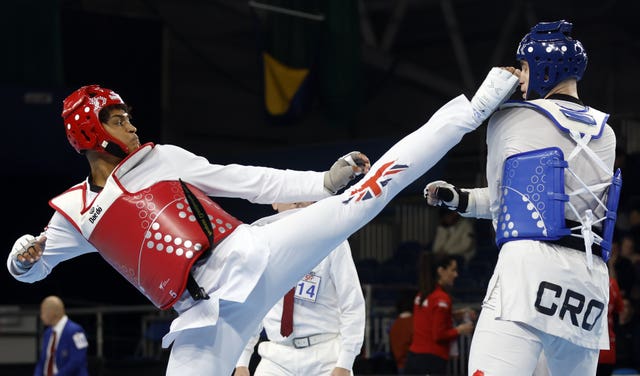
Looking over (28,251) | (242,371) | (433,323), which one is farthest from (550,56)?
(433,323)

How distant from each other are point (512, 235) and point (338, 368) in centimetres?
231

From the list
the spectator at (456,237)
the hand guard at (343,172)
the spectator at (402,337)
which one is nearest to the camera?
the hand guard at (343,172)

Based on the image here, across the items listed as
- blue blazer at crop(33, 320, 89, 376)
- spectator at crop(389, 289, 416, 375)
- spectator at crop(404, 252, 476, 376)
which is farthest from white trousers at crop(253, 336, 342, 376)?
blue blazer at crop(33, 320, 89, 376)

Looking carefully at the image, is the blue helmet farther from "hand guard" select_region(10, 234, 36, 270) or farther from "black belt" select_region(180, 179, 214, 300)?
"hand guard" select_region(10, 234, 36, 270)

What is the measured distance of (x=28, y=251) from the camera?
532cm

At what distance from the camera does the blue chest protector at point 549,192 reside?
15.3 ft

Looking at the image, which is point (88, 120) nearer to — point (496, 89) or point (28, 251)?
point (28, 251)

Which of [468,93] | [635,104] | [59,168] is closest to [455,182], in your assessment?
[468,93]

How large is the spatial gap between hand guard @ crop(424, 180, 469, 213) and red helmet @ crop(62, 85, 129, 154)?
1522 mm

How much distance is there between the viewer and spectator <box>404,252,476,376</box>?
9797 millimetres

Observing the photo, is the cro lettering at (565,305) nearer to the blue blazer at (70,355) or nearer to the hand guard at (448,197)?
the hand guard at (448,197)

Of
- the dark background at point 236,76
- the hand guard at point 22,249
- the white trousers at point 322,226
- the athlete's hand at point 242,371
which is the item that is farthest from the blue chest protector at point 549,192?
the dark background at point 236,76

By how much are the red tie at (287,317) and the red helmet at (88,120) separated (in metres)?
2.14

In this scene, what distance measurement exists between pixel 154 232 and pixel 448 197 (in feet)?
4.77
